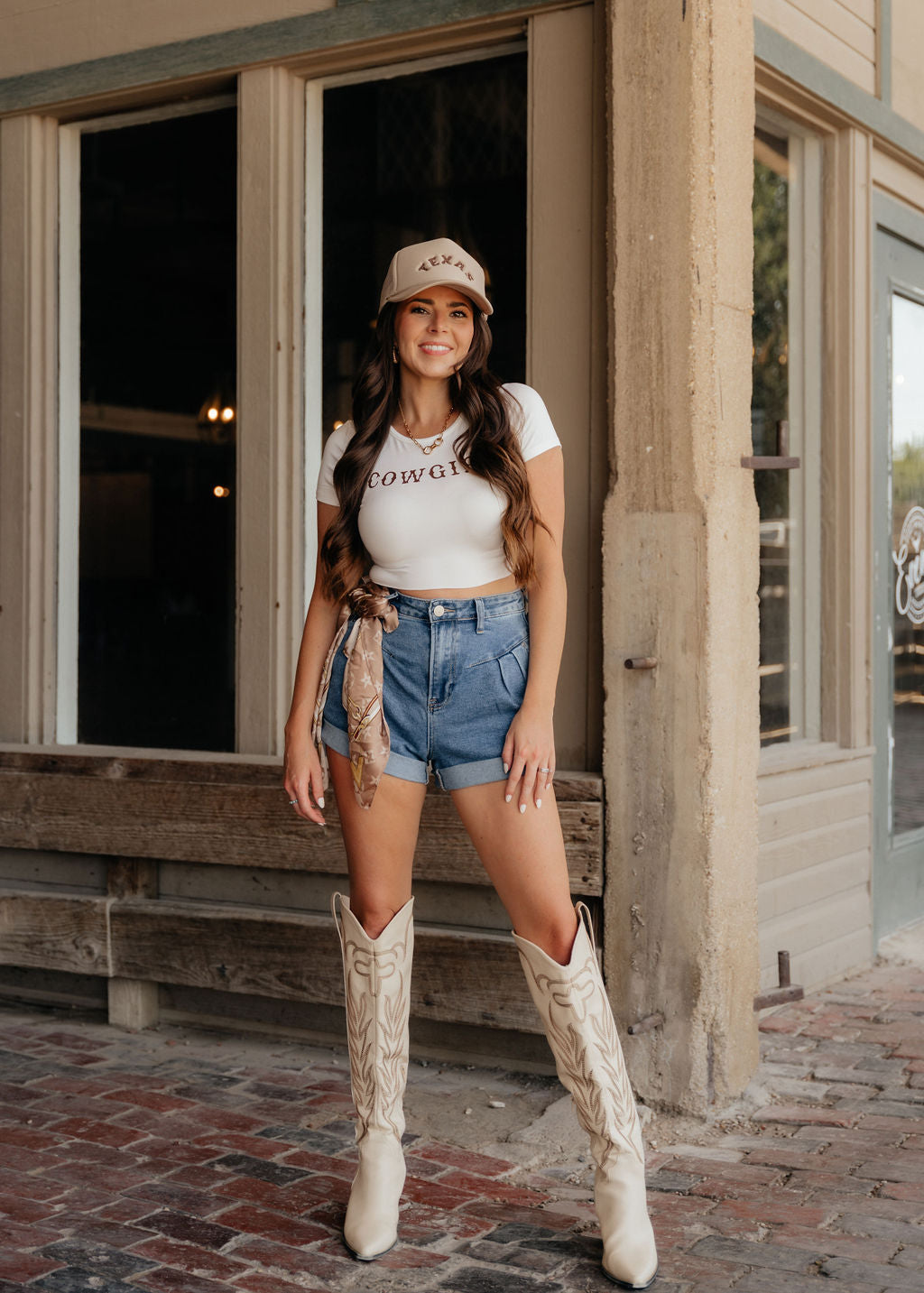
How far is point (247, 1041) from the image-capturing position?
4.68m

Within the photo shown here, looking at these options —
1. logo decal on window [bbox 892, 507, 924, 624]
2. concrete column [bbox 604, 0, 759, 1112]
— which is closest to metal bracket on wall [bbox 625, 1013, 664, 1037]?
concrete column [bbox 604, 0, 759, 1112]

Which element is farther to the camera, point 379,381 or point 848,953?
point 848,953

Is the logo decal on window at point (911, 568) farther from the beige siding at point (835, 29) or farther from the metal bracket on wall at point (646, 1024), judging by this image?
the metal bracket on wall at point (646, 1024)

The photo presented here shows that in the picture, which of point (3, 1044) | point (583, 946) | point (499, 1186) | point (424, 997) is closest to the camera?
point (583, 946)

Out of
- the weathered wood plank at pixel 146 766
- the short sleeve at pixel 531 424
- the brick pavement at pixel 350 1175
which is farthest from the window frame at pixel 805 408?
the short sleeve at pixel 531 424

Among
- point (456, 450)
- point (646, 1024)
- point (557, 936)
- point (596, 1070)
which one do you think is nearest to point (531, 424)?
point (456, 450)

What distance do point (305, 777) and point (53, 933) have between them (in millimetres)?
2086

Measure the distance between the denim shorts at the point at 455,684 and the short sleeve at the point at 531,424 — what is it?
1.08ft

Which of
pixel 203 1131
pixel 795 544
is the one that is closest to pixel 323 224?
pixel 795 544

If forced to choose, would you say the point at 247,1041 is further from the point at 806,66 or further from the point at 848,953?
the point at 806,66

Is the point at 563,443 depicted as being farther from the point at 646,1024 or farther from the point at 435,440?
the point at 646,1024

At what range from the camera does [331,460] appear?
10.8 ft

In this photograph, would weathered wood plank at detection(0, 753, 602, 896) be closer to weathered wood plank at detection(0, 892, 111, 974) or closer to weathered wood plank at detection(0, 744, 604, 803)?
weathered wood plank at detection(0, 744, 604, 803)

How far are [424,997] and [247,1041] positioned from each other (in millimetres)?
736
